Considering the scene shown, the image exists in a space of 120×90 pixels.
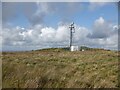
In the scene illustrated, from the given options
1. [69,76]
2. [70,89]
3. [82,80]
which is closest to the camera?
[70,89]

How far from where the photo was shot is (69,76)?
68.8 feet

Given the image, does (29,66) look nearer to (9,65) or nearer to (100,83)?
(9,65)

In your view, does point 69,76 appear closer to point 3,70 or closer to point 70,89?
point 70,89

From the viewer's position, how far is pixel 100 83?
18672 millimetres

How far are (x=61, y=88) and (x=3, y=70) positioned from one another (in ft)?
22.6

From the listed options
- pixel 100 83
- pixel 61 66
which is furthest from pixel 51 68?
pixel 100 83

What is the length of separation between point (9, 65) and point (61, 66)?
4.72 metres

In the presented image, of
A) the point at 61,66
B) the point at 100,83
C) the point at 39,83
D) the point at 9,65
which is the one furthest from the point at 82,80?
the point at 9,65

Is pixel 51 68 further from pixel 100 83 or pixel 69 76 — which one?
pixel 100 83

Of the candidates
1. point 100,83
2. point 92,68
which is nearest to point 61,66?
point 92,68

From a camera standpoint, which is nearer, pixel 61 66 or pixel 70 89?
pixel 70 89

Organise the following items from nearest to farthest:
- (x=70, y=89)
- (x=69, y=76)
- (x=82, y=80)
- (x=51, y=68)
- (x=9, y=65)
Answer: (x=70, y=89), (x=82, y=80), (x=69, y=76), (x=51, y=68), (x=9, y=65)

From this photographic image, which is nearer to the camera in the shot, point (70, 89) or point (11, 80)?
point (70, 89)

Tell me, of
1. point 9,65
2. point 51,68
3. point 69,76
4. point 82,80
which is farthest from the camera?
point 9,65
